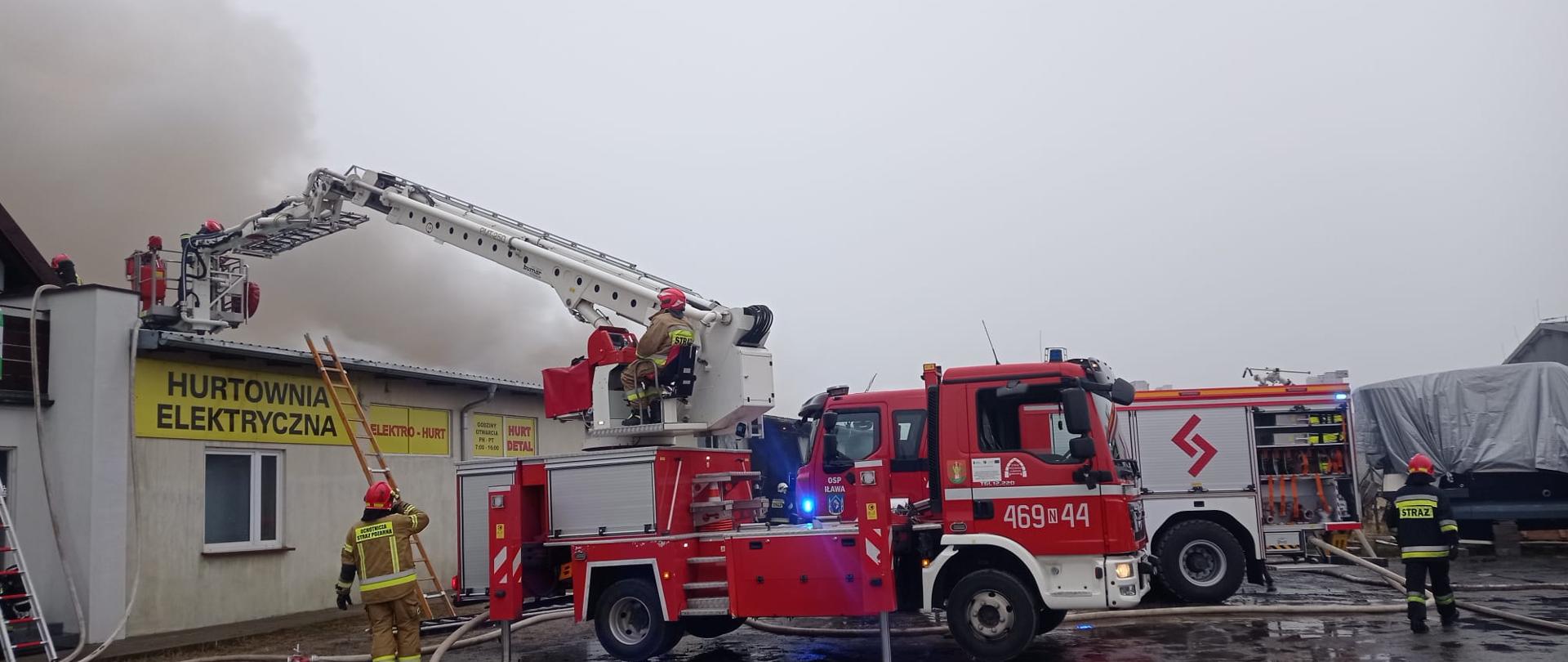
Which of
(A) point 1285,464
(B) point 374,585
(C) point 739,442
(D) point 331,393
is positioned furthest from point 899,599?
(D) point 331,393

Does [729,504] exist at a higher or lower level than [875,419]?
lower

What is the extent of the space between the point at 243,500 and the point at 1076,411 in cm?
1019

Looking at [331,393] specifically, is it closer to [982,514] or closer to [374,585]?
[374,585]

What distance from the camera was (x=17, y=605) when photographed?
1031 centimetres

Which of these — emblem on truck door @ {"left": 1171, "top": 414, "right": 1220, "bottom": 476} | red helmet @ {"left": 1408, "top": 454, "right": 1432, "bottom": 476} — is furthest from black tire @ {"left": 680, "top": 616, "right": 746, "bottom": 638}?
red helmet @ {"left": 1408, "top": 454, "right": 1432, "bottom": 476}

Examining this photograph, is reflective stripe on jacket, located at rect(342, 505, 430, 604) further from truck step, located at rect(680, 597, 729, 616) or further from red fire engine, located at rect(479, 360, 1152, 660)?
truck step, located at rect(680, 597, 729, 616)

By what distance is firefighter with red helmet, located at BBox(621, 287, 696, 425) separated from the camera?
31.7 ft

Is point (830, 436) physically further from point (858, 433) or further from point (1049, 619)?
point (1049, 619)

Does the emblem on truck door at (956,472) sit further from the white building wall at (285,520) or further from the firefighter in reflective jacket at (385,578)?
the white building wall at (285,520)

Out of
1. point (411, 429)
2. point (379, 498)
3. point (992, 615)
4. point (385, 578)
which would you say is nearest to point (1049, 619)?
point (992, 615)

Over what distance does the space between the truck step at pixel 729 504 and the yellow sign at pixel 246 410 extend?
5782 millimetres

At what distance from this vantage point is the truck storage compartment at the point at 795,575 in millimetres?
8727

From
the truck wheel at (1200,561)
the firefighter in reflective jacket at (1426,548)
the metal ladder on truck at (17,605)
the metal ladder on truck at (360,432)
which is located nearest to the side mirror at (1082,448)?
the firefighter in reflective jacket at (1426,548)

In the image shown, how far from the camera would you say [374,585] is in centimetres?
881
